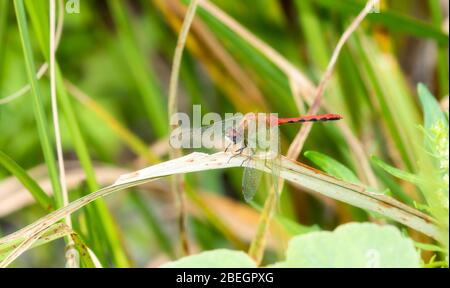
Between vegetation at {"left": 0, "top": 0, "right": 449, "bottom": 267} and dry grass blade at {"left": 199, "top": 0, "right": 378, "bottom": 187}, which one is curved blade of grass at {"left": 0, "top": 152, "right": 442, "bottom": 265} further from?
dry grass blade at {"left": 199, "top": 0, "right": 378, "bottom": 187}

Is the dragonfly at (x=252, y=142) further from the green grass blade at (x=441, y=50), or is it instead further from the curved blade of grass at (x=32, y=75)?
the green grass blade at (x=441, y=50)

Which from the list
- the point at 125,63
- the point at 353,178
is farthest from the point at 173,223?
the point at 353,178

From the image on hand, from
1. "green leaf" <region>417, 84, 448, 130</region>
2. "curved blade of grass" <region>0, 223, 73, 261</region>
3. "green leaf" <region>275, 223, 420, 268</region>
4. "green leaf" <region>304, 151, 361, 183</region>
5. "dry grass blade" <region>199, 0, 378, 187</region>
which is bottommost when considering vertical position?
"green leaf" <region>275, 223, 420, 268</region>

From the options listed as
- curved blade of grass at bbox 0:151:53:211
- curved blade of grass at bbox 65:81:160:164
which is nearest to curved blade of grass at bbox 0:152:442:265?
curved blade of grass at bbox 0:151:53:211

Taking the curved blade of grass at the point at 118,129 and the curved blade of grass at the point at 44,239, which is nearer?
the curved blade of grass at the point at 44,239

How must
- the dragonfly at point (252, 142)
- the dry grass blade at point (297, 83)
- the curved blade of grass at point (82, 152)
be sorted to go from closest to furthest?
1. the dragonfly at point (252, 142)
2. the curved blade of grass at point (82, 152)
3. the dry grass blade at point (297, 83)

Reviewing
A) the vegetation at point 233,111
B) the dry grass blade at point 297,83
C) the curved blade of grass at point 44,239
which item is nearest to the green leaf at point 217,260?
the vegetation at point 233,111
